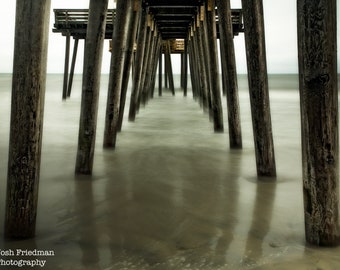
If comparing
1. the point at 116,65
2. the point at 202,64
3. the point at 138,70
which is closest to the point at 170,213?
the point at 116,65

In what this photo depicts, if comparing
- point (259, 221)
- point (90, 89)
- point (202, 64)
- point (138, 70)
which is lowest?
point (259, 221)

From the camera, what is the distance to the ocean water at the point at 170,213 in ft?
4.91

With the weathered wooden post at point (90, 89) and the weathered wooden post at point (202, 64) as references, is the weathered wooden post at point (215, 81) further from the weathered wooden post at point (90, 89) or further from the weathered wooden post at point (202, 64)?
the weathered wooden post at point (90, 89)

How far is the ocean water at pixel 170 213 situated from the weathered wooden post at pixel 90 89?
0.50 ft

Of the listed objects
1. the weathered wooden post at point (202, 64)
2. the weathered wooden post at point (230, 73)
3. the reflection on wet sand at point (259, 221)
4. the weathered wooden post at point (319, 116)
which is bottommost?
the reflection on wet sand at point (259, 221)

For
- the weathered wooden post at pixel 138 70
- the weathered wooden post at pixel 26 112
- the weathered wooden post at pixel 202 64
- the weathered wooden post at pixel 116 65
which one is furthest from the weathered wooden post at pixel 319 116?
the weathered wooden post at pixel 202 64

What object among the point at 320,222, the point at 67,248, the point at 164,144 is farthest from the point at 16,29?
the point at 164,144

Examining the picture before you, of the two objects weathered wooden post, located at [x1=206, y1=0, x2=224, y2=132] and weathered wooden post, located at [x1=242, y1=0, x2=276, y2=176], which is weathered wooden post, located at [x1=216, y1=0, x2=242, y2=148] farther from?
weathered wooden post, located at [x1=242, y1=0, x2=276, y2=176]

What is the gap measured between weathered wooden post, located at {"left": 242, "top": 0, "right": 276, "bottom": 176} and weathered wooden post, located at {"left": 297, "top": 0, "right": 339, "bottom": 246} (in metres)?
1.02

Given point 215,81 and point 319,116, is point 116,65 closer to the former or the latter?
point 215,81

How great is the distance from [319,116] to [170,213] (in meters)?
0.86

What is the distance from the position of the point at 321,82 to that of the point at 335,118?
0.15 meters

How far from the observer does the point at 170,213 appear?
6.54 feet

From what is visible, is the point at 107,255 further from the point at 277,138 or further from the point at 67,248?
the point at 277,138
